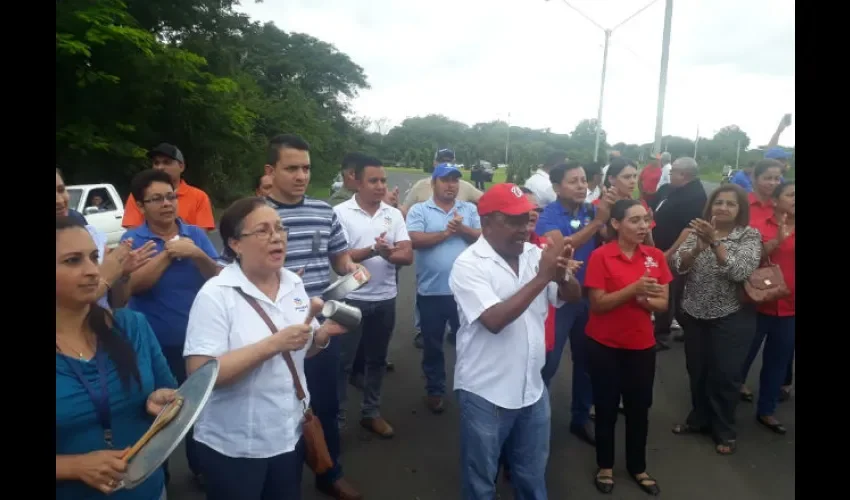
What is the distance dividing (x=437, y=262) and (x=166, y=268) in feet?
7.22

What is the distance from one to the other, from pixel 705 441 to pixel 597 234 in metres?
1.82

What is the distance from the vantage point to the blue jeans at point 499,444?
103 inches

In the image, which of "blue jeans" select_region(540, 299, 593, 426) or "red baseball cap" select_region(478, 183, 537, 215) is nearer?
"red baseball cap" select_region(478, 183, 537, 215)

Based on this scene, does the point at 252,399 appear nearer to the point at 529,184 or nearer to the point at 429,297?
the point at 429,297

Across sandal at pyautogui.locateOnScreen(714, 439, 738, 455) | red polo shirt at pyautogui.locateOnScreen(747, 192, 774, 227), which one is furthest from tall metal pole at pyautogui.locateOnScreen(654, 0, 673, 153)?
sandal at pyautogui.locateOnScreen(714, 439, 738, 455)

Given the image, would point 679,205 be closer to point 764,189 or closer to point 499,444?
point 764,189

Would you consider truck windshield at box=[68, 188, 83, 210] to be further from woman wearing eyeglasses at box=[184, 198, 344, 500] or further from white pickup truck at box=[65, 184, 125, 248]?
woman wearing eyeglasses at box=[184, 198, 344, 500]

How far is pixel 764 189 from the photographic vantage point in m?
4.89

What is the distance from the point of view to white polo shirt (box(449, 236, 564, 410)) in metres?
2.59

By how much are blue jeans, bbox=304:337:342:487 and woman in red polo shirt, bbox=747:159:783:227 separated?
12.5 ft

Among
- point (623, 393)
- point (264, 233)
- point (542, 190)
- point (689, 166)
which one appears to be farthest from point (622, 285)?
point (542, 190)

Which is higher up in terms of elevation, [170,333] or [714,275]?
[714,275]

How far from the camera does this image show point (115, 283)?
279cm
